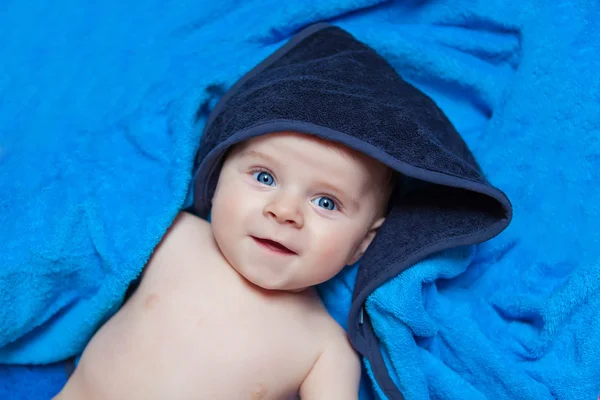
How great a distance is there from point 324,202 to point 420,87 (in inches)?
Answer: 17.9

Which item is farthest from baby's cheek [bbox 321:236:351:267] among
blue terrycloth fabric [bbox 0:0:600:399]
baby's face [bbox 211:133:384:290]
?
blue terrycloth fabric [bbox 0:0:600:399]

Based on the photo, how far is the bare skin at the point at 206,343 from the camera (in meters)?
1.29

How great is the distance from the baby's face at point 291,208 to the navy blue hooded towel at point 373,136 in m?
0.04

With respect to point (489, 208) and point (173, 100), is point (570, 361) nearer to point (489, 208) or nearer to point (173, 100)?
point (489, 208)

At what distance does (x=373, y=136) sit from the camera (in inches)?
47.6

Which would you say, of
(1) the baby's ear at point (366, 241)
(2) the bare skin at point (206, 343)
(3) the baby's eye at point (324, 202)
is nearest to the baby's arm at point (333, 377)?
(2) the bare skin at point (206, 343)

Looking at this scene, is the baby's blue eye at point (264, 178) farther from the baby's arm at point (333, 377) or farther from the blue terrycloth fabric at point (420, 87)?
the baby's arm at point (333, 377)

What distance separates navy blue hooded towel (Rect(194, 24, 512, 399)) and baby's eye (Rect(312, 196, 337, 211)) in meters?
0.13

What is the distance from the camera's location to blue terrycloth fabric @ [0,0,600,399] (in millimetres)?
1335

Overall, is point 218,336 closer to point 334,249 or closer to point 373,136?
point 334,249

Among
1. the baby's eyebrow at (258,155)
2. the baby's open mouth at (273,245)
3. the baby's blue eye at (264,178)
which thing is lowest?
the baby's open mouth at (273,245)

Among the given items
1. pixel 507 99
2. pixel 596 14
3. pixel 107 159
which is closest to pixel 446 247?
pixel 507 99

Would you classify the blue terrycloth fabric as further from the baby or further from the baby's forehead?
the baby's forehead

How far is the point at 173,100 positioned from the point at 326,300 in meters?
0.56
